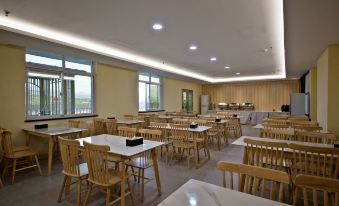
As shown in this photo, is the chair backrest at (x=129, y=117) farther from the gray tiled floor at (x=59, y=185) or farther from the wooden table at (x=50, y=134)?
the gray tiled floor at (x=59, y=185)

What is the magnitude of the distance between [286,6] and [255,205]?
2450 mm

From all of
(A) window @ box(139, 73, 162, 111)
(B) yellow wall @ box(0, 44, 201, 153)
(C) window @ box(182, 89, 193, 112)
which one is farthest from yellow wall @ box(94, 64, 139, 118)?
(C) window @ box(182, 89, 193, 112)

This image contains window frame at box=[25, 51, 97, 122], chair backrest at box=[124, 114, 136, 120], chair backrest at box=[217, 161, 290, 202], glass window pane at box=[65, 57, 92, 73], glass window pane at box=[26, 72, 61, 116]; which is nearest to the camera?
chair backrest at box=[217, 161, 290, 202]

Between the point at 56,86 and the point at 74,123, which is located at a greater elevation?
the point at 56,86

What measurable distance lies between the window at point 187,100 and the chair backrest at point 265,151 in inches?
346

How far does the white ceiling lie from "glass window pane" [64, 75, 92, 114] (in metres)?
1.66

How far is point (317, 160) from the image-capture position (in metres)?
2.21

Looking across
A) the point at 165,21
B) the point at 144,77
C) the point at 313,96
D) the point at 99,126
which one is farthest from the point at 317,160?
the point at 144,77

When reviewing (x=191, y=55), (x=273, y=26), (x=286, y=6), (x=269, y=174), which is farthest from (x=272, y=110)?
(x=269, y=174)

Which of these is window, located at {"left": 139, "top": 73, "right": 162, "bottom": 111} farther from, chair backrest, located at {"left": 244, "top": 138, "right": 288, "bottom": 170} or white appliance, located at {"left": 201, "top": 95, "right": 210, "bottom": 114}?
chair backrest, located at {"left": 244, "top": 138, "right": 288, "bottom": 170}

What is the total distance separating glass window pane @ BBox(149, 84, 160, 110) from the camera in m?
8.94

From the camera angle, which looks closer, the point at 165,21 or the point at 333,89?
the point at 165,21

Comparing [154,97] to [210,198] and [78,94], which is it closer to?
[78,94]

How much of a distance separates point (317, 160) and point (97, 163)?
2.51 meters
